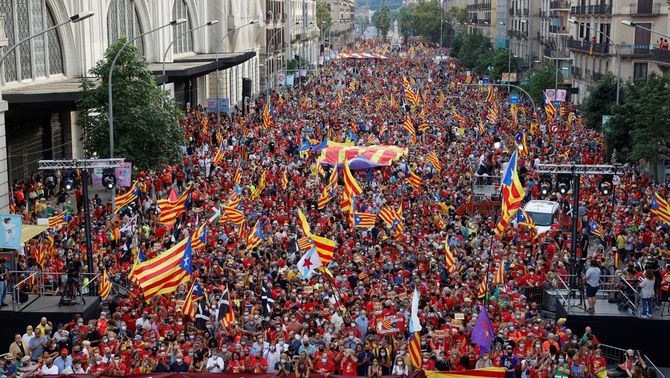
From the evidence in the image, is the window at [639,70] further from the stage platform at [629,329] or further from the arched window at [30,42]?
the stage platform at [629,329]

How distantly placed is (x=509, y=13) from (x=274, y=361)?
106 meters

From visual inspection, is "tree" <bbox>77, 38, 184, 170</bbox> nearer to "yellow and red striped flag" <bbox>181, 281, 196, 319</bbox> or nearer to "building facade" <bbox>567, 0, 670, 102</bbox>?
"yellow and red striped flag" <bbox>181, 281, 196, 319</bbox>

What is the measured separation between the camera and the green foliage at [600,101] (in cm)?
5266

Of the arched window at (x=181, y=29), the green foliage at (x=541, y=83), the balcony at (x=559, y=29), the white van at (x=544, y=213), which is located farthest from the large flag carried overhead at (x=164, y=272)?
the balcony at (x=559, y=29)

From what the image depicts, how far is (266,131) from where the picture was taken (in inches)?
2167

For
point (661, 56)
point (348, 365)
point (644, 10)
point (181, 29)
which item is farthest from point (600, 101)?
point (348, 365)

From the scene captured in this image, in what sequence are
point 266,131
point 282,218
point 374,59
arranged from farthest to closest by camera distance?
1. point 374,59
2. point 266,131
3. point 282,218

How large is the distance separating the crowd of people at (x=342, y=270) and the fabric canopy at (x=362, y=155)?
1.64 feet

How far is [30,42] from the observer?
40594 mm

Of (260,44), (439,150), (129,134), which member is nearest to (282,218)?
(129,134)

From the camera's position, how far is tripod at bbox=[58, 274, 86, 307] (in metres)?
21.6

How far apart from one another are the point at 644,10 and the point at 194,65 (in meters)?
28.5

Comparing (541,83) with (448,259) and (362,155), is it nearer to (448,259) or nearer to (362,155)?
(362,155)

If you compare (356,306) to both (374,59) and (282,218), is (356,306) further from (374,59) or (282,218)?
(374,59)
